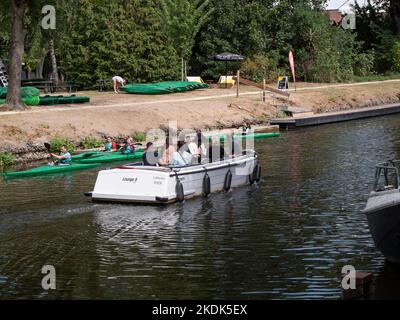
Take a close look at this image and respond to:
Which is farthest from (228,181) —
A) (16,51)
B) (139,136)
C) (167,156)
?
(16,51)

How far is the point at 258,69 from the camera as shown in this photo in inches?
2685

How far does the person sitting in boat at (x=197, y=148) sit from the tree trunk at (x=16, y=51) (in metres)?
18.8

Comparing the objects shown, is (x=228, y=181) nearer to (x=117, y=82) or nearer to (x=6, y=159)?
(x=6, y=159)

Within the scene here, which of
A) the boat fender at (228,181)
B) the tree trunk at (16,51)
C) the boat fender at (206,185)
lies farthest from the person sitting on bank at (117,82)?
the boat fender at (206,185)

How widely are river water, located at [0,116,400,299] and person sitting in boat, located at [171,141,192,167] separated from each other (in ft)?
4.31

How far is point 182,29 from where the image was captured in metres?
66.0

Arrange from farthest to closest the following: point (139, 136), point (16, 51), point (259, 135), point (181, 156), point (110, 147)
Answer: point (259, 135) → point (16, 51) → point (139, 136) → point (110, 147) → point (181, 156)

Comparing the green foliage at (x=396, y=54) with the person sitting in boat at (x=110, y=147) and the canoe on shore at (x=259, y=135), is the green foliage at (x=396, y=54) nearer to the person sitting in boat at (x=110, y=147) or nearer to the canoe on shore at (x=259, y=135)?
the canoe on shore at (x=259, y=135)

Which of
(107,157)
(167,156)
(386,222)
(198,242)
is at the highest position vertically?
(167,156)

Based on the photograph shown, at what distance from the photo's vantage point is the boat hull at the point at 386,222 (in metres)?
17.2

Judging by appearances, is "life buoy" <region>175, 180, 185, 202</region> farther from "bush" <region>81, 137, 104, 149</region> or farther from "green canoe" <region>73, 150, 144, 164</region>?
"bush" <region>81, 137, 104, 149</region>

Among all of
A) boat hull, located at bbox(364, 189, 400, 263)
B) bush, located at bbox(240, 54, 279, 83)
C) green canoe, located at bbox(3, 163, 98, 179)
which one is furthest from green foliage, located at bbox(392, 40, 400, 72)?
boat hull, located at bbox(364, 189, 400, 263)

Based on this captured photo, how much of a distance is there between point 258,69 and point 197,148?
40.7 meters
